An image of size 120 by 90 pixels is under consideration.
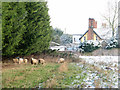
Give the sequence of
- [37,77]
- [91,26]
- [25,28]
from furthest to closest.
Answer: [25,28] < [91,26] < [37,77]

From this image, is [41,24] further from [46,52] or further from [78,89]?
[78,89]

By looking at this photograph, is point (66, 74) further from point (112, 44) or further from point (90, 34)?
point (112, 44)

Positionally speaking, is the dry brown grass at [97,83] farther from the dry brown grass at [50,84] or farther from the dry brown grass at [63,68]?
the dry brown grass at [50,84]

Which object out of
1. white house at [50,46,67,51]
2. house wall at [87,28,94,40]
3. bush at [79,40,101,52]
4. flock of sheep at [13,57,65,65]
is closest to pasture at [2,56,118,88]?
flock of sheep at [13,57,65,65]

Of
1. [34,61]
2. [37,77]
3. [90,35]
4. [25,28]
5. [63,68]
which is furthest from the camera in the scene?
[25,28]

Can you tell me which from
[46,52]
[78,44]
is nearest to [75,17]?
[78,44]

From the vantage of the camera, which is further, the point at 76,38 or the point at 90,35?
the point at 76,38

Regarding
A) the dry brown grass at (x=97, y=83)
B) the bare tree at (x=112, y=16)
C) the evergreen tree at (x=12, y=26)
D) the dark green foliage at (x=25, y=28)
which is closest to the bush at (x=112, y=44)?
the bare tree at (x=112, y=16)

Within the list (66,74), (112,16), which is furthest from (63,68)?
(112,16)
